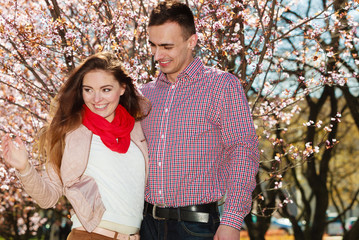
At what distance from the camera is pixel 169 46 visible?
3271 mm

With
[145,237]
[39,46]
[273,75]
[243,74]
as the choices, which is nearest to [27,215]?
[273,75]

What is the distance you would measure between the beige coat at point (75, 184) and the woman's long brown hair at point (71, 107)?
58 mm

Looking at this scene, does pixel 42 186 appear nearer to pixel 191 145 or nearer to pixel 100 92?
pixel 100 92

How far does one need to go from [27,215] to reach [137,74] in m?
10.7

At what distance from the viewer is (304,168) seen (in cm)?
1527

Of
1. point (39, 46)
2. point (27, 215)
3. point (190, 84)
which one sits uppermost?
point (39, 46)

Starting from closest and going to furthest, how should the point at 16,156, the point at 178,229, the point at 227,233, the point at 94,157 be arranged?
1. the point at 227,233
2. the point at 16,156
3. the point at 178,229
4. the point at 94,157

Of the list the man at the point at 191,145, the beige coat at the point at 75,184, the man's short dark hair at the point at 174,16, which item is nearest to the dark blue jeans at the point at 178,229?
the man at the point at 191,145

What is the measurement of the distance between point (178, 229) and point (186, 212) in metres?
0.12

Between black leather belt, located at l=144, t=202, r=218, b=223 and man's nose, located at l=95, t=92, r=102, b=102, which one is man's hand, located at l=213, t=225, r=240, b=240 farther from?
man's nose, located at l=95, t=92, r=102, b=102

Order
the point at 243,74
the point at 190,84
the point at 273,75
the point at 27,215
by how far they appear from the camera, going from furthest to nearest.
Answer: the point at 27,215, the point at 273,75, the point at 243,74, the point at 190,84

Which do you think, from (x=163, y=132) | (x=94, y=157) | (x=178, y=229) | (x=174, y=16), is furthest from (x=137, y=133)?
(x=174, y=16)

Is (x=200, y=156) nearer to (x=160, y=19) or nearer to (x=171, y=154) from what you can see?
(x=171, y=154)

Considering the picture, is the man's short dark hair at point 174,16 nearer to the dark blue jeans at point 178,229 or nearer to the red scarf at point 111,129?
the red scarf at point 111,129
